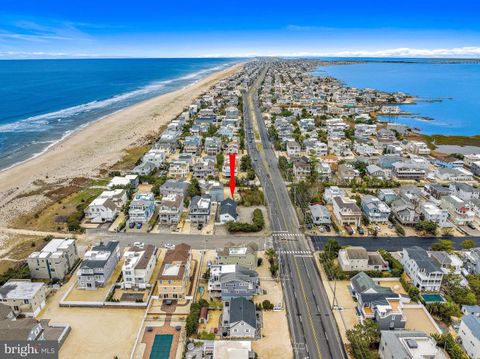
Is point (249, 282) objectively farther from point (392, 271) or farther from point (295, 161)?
point (295, 161)

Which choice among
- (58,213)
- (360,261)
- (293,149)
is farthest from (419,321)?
(293,149)

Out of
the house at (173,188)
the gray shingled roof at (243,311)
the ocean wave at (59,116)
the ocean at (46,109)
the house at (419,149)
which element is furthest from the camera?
the ocean wave at (59,116)

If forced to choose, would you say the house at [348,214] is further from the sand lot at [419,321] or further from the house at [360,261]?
the sand lot at [419,321]

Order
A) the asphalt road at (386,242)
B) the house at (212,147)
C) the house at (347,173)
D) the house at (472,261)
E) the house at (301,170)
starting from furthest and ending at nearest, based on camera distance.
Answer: the house at (212,147), the house at (301,170), the house at (347,173), the asphalt road at (386,242), the house at (472,261)

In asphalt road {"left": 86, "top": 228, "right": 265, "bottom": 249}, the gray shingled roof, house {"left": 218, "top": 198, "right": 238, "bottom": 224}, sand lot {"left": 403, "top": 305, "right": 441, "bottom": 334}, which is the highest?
house {"left": 218, "top": 198, "right": 238, "bottom": 224}

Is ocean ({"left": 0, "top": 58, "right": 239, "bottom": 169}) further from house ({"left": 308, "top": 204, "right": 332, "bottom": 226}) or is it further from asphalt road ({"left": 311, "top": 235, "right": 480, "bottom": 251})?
asphalt road ({"left": 311, "top": 235, "right": 480, "bottom": 251})

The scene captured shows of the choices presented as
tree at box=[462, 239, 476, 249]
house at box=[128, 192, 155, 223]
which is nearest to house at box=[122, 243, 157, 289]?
house at box=[128, 192, 155, 223]
